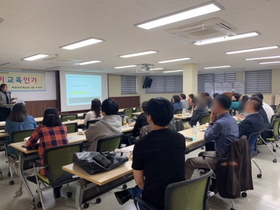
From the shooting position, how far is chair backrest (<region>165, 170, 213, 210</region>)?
1239 millimetres

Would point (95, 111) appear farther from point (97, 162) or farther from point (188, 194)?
point (188, 194)

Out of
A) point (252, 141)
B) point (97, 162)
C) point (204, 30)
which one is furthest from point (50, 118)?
point (252, 141)

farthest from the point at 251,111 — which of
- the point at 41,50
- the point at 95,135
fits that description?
the point at 41,50

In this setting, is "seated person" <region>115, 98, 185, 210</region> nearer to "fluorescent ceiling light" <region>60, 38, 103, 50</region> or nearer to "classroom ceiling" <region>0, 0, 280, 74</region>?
"classroom ceiling" <region>0, 0, 280, 74</region>

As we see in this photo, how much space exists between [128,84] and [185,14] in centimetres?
1005

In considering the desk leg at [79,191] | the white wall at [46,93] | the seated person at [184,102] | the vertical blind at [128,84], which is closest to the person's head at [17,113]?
the desk leg at [79,191]

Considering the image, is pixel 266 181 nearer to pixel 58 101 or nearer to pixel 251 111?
pixel 251 111

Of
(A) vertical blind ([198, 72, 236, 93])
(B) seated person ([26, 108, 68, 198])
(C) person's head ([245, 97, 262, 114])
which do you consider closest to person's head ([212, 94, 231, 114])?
(C) person's head ([245, 97, 262, 114])

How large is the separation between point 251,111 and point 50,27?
3309 mm

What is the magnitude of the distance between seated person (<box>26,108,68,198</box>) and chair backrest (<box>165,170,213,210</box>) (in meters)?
1.72

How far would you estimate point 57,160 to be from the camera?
7.42ft

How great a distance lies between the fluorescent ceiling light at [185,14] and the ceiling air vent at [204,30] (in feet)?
1.03

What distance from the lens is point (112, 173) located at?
174 cm

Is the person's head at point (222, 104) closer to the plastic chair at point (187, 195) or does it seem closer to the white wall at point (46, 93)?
the plastic chair at point (187, 195)
